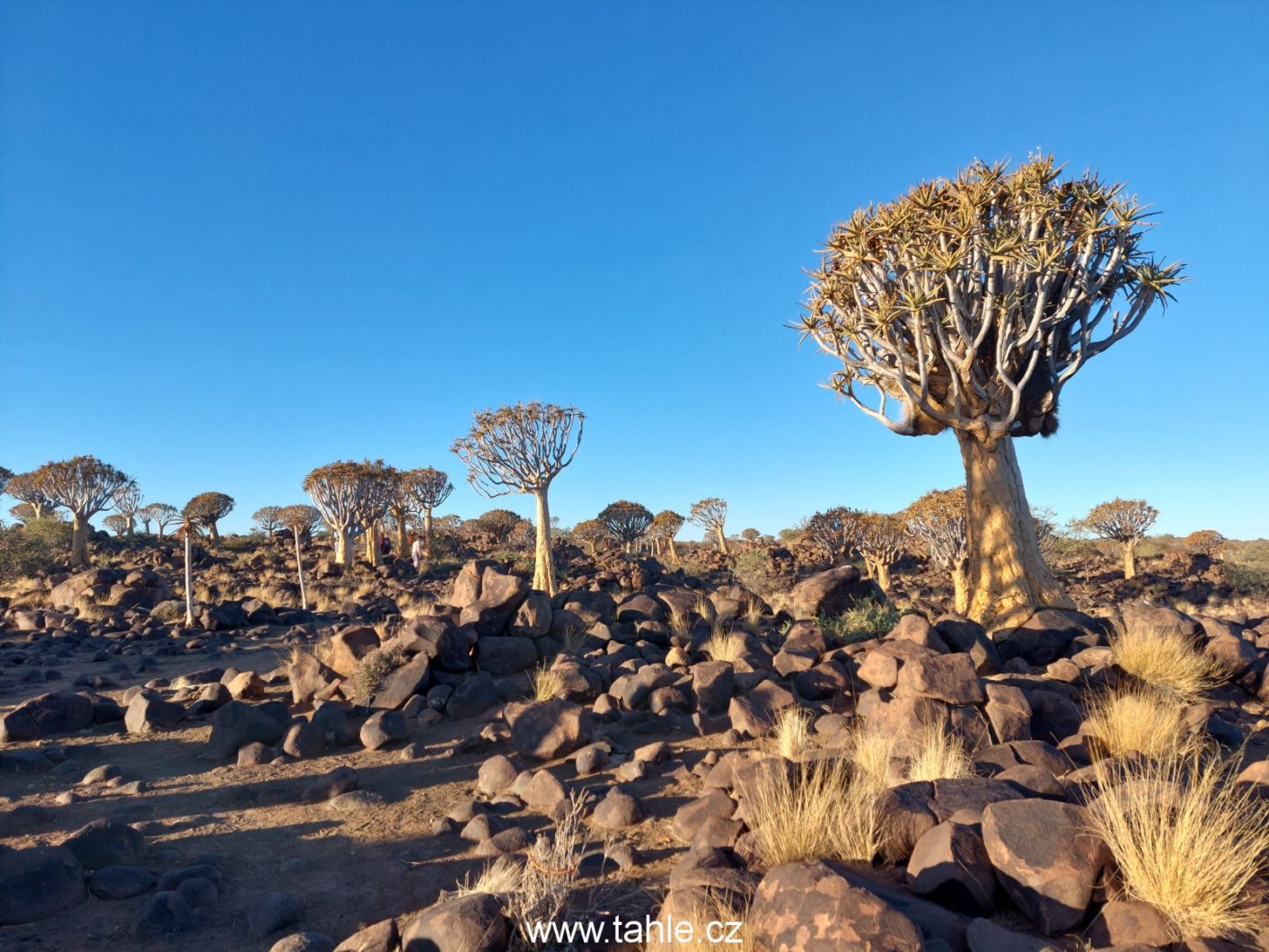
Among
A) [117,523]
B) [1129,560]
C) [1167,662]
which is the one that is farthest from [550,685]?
[117,523]

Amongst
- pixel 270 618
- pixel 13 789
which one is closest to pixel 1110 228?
pixel 13 789

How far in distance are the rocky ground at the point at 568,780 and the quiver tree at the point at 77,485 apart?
22802mm

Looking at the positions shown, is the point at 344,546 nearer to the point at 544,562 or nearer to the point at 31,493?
the point at 544,562

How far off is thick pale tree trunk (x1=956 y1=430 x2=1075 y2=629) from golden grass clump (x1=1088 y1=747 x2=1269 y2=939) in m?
7.38

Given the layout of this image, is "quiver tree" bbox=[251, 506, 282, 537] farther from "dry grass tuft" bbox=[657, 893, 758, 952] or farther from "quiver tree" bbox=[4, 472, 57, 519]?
"dry grass tuft" bbox=[657, 893, 758, 952]

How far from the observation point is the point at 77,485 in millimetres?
30844

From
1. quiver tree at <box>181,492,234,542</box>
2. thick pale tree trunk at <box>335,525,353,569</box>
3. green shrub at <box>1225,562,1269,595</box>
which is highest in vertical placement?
quiver tree at <box>181,492,234,542</box>

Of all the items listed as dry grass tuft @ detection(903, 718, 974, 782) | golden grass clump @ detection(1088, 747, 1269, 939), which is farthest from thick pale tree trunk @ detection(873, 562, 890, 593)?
golden grass clump @ detection(1088, 747, 1269, 939)

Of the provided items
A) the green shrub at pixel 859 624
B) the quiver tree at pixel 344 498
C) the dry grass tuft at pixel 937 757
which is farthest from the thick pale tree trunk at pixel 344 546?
the dry grass tuft at pixel 937 757

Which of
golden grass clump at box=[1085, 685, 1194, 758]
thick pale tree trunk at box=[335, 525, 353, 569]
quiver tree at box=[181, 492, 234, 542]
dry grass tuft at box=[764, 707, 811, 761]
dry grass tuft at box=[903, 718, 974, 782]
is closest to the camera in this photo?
dry grass tuft at box=[903, 718, 974, 782]

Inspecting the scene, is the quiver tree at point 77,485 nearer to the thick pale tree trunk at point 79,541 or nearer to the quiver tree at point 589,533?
the thick pale tree trunk at point 79,541

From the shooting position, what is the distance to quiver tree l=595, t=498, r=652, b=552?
40812 millimetres

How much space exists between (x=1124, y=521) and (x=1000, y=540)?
2615cm

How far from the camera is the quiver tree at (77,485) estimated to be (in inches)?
1203
